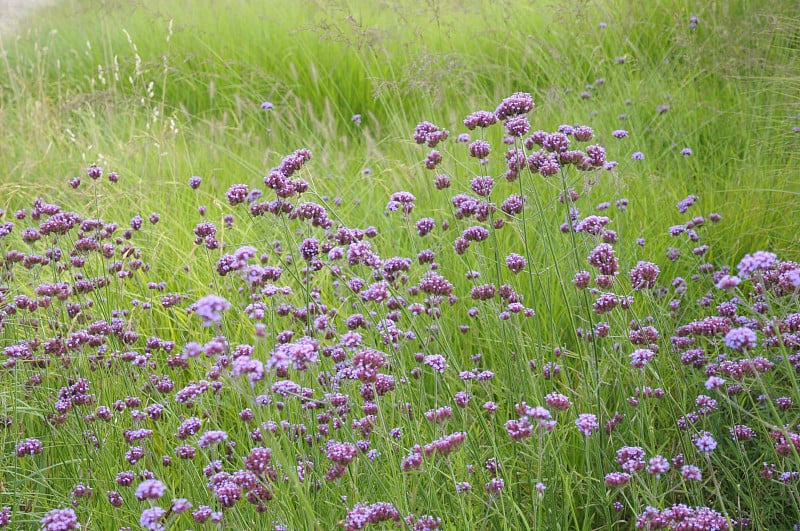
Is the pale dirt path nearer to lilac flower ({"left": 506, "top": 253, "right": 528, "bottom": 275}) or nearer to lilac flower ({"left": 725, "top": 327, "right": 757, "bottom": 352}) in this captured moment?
lilac flower ({"left": 506, "top": 253, "right": 528, "bottom": 275})

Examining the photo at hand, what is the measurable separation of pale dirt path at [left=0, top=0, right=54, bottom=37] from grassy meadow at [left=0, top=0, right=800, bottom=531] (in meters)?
3.29

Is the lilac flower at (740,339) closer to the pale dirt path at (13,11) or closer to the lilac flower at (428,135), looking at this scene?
the lilac flower at (428,135)

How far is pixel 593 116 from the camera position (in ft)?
17.1

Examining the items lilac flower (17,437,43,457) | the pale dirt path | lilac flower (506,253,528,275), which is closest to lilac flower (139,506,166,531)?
lilac flower (17,437,43,457)

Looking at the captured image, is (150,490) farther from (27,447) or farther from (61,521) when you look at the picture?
(27,447)

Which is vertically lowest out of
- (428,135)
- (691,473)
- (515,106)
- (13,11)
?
(691,473)

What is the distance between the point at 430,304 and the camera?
235 cm

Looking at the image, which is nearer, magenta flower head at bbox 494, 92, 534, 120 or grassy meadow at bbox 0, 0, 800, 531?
grassy meadow at bbox 0, 0, 800, 531

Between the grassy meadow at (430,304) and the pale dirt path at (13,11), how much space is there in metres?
3.29

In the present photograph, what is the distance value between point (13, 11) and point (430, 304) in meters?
10.6

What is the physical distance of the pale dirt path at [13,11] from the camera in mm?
9911

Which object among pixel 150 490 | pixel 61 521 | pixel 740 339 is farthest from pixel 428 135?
pixel 61 521

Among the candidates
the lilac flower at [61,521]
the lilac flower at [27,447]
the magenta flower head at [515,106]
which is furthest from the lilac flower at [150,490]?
the magenta flower head at [515,106]

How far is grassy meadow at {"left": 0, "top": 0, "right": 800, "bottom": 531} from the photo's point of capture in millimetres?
→ 2166
